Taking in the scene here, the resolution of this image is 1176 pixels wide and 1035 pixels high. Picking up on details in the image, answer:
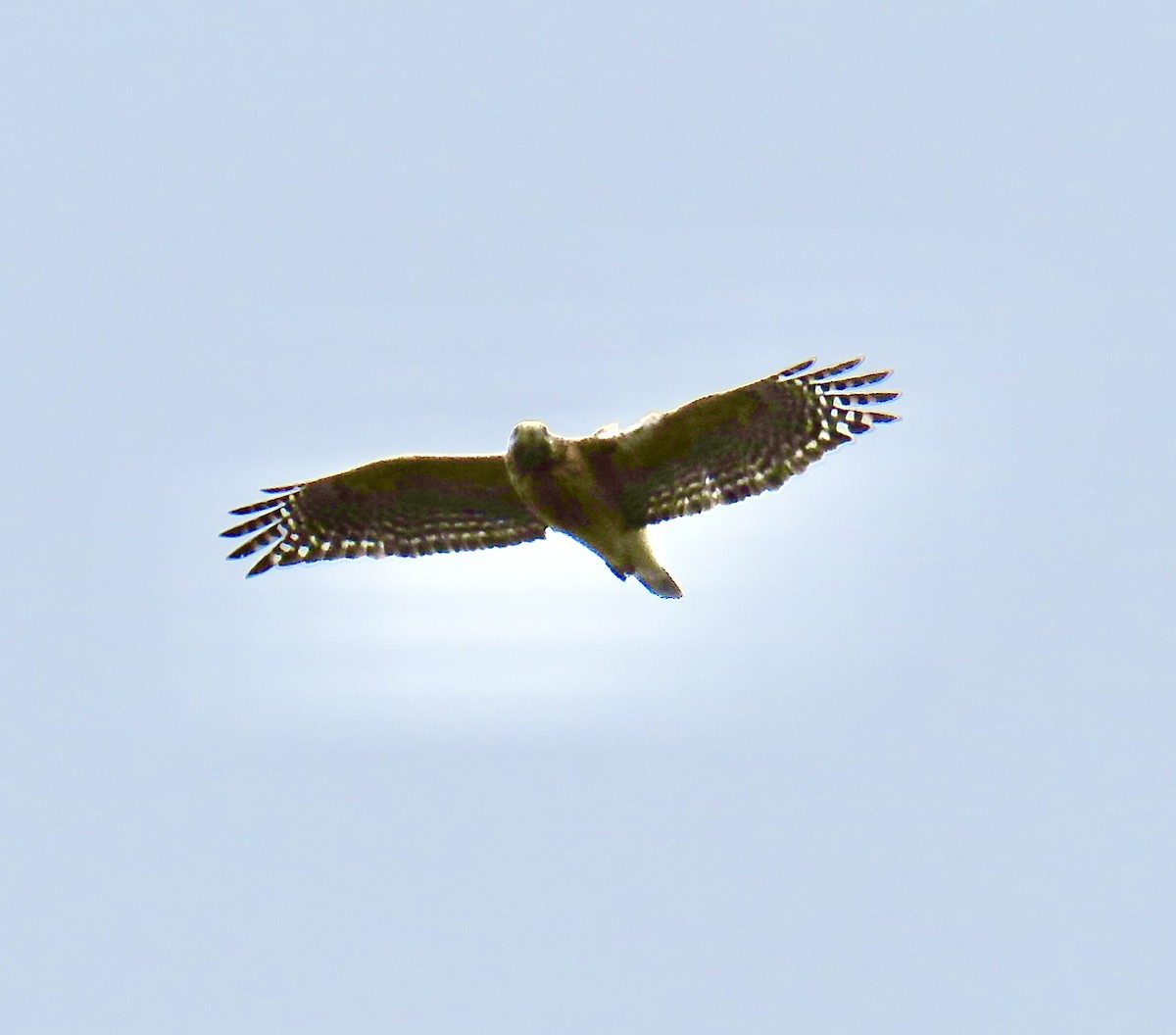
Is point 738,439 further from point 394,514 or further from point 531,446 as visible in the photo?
point 394,514

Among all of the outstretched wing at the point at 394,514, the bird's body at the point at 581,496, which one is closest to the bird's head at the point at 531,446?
the bird's body at the point at 581,496

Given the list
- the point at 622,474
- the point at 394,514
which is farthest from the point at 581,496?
the point at 394,514

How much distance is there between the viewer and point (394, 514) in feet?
48.9

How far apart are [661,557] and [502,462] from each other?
1.44 m

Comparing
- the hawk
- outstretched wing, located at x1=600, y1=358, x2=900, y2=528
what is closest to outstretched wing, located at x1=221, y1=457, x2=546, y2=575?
the hawk

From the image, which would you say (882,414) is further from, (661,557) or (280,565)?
(280,565)

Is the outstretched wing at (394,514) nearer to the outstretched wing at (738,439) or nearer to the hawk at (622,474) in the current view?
the hawk at (622,474)

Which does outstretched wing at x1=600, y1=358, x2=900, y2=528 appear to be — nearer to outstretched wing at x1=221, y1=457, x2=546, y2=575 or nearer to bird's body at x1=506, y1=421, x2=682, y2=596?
bird's body at x1=506, y1=421, x2=682, y2=596

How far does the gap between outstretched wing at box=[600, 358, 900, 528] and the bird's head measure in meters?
0.53

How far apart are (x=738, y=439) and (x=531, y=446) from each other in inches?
62.2

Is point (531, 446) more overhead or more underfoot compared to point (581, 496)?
more overhead

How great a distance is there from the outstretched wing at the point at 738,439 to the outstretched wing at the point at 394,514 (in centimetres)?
116

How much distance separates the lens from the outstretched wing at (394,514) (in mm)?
14406

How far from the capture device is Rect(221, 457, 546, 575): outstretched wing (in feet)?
47.3
